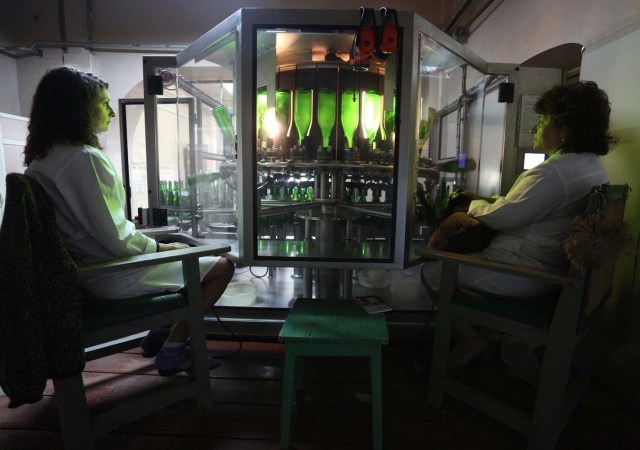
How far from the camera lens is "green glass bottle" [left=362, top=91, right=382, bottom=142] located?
1.57 meters

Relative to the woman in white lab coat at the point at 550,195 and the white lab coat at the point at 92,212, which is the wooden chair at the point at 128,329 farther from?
the woman in white lab coat at the point at 550,195

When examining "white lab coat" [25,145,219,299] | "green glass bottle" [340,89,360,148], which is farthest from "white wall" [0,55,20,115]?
"green glass bottle" [340,89,360,148]

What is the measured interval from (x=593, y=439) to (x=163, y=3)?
454 centimetres

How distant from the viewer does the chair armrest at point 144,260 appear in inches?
39.6

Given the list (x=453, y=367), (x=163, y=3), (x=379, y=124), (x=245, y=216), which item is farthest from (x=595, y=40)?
(x=163, y=3)

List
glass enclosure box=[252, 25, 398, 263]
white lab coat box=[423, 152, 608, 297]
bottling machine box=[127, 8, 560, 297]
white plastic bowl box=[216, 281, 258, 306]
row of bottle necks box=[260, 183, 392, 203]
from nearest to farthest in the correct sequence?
white lab coat box=[423, 152, 608, 297] < bottling machine box=[127, 8, 560, 297] < glass enclosure box=[252, 25, 398, 263] < row of bottle necks box=[260, 183, 392, 203] < white plastic bowl box=[216, 281, 258, 306]

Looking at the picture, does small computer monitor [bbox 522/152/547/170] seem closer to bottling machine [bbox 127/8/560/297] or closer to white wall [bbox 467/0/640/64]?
bottling machine [bbox 127/8/560/297]

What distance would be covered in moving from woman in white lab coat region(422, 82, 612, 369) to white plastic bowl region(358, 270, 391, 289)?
99 cm

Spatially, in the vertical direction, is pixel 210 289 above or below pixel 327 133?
below

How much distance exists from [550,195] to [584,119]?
0.30m

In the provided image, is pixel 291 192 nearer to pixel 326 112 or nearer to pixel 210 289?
pixel 326 112

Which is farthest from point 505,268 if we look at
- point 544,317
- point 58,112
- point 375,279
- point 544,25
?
point 544,25

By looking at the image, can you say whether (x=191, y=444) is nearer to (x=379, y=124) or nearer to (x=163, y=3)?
(x=379, y=124)

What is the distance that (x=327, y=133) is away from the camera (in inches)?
63.2
